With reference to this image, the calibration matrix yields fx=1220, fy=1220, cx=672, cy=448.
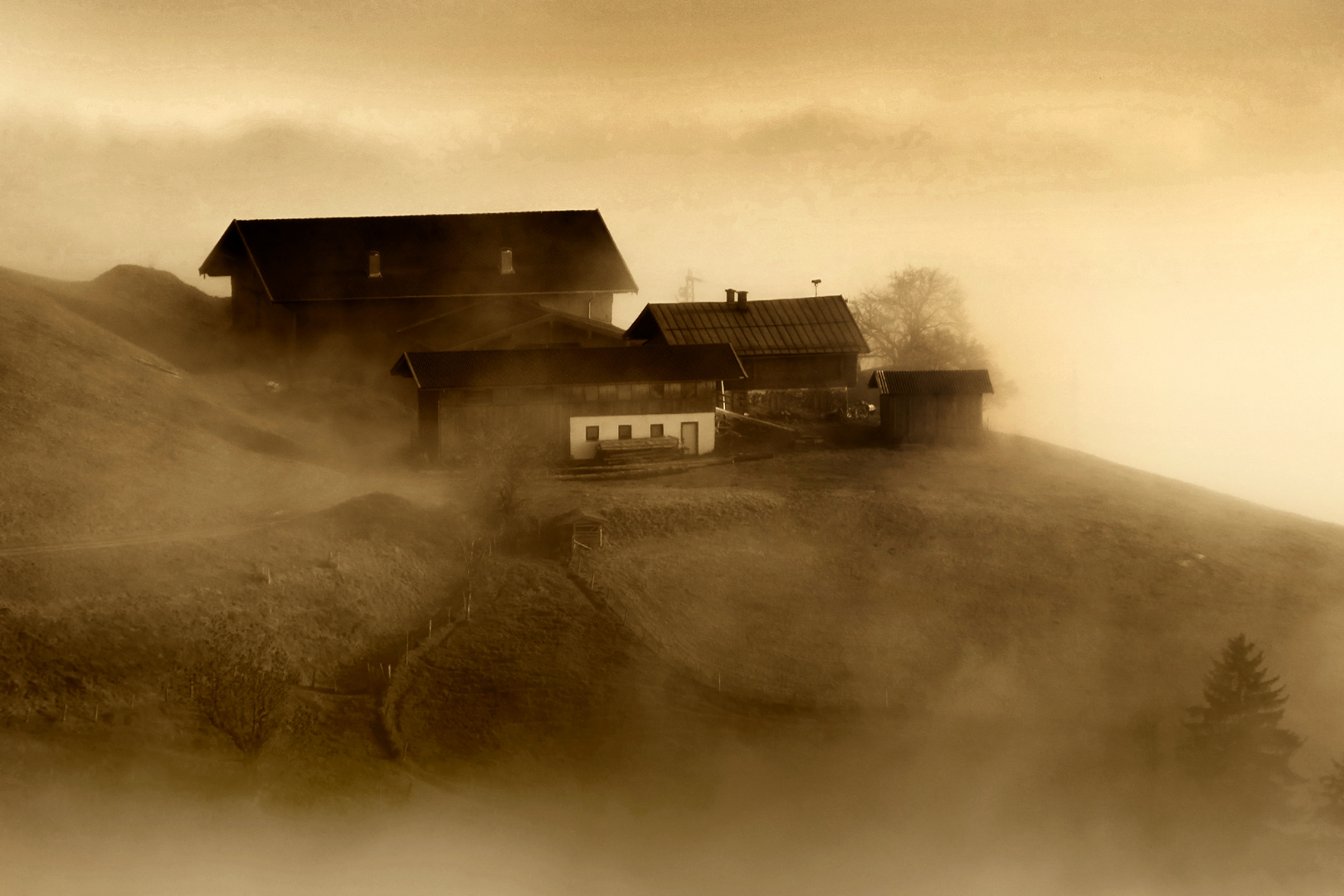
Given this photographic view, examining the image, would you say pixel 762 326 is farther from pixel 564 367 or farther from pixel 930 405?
pixel 564 367

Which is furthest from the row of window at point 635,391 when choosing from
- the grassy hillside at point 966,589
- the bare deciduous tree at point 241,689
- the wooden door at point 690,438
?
the bare deciduous tree at point 241,689

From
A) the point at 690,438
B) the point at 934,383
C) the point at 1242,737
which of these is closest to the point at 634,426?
the point at 690,438

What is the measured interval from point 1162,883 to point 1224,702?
230 inches

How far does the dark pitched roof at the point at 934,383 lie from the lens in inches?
2135

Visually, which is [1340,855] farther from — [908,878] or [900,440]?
[900,440]

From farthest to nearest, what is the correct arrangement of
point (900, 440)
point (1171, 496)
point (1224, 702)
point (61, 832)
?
1. point (900, 440)
2. point (1171, 496)
3. point (1224, 702)
4. point (61, 832)

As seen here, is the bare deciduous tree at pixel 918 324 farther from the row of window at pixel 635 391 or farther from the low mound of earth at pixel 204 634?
the low mound of earth at pixel 204 634


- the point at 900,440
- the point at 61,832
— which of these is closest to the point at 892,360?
the point at 900,440

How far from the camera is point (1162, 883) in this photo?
3250cm

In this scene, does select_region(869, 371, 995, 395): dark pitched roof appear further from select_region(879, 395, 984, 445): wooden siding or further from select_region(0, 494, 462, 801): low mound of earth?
select_region(0, 494, 462, 801): low mound of earth

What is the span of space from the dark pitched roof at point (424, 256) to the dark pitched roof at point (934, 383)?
1774cm

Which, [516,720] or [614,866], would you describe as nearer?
[614,866]

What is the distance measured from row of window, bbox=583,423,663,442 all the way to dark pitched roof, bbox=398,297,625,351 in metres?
10.1

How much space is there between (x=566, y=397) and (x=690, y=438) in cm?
592
